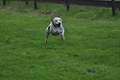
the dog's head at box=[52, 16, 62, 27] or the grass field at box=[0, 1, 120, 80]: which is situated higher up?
the dog's head at box=[52, 16, 62, 27]

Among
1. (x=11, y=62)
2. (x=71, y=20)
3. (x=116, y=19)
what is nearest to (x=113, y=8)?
(x=116, y=19)

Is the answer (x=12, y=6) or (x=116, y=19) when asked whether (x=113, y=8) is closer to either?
(x=116, y=19)

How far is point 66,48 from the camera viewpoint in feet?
42.2

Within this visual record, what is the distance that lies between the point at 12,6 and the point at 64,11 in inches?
311

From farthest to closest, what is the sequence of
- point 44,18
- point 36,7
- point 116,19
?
point 36,7 → point 44,18 → point 116,19

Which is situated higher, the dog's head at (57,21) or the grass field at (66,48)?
the dog's head at (57,21)

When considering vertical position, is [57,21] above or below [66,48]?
above

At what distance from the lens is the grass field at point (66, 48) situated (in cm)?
948

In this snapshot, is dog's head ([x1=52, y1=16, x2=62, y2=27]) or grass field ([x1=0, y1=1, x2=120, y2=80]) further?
dog's head ([x1=52, y1=16, x2=62, y2=27])

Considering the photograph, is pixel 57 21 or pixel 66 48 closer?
pixel 66 48

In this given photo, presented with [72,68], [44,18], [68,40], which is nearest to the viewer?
[72,68]

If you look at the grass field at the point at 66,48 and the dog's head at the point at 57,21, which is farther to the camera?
the dog's head at the point at 57,21

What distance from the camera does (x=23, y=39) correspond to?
15484 mm

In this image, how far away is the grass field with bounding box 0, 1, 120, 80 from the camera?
9484 millimetres
